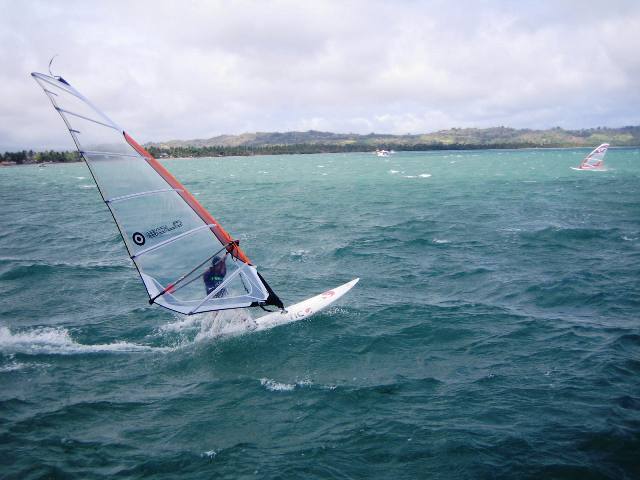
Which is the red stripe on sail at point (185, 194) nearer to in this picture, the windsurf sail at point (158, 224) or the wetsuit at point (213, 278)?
the windsurf sail at point (158, 224)

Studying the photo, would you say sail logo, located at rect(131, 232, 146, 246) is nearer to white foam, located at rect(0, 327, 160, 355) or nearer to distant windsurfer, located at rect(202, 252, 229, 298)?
distant windsurfer, located at rect(202, 252, 229, 298)

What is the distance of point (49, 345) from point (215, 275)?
19.3 ft

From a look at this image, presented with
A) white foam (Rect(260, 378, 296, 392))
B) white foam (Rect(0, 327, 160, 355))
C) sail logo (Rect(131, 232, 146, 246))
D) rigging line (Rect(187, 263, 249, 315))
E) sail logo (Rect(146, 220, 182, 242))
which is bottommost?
white foam (Rect(260, 378, 296, 392))

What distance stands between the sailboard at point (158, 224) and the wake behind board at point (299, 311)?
2060mm

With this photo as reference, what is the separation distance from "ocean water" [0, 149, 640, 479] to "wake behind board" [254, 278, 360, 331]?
0.42 meters

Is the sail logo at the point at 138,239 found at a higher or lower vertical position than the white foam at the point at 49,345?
higher

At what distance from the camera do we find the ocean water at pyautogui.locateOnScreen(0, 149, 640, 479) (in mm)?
9320

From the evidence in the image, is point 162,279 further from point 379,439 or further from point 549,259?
point 549,259

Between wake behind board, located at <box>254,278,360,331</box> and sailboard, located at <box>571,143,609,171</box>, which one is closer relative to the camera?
wake behind board, located at <box>254,278,360,331</box>

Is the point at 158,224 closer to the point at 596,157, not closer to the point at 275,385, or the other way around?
the point at 275,385

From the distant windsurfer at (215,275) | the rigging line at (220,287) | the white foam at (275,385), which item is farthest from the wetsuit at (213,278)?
the white foam at (275,385)

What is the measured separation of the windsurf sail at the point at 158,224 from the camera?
1021 cm

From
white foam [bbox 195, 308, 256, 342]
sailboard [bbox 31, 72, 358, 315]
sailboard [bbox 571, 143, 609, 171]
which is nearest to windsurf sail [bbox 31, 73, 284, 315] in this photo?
sailboard [bbox 31, 72, 358, 315]

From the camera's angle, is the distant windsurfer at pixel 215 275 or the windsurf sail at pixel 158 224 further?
the distant windsurfer at pixel 215 275
